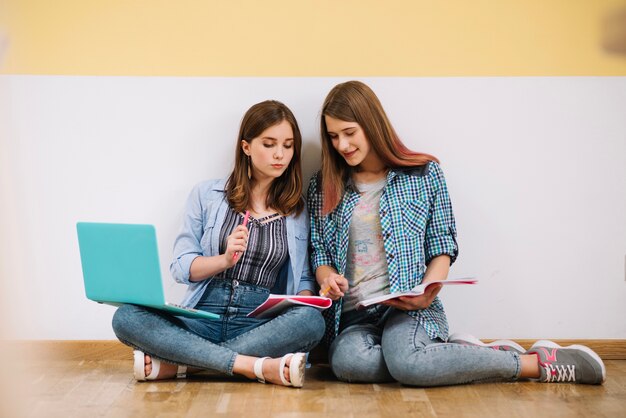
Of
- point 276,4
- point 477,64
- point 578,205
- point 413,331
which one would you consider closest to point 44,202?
point 276,4

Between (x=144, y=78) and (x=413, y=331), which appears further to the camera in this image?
(x=144, y=78)

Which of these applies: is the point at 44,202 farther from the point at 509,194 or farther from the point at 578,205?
the point at 578,205

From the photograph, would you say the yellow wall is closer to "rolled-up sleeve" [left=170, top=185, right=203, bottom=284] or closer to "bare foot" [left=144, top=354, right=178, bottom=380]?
"rolled-up sleeve" [left=170, top=185, right=203, bottom=284]

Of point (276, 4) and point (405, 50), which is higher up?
point (276, 4)

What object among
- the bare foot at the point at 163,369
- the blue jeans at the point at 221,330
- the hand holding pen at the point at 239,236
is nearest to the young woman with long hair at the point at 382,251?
the blue jeans at the point at 221,330

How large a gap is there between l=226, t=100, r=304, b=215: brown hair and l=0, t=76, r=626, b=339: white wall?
0.32 feet

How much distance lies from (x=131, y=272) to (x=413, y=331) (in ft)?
2.29

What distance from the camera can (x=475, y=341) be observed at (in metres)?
2.17

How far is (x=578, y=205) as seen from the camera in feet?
7.73

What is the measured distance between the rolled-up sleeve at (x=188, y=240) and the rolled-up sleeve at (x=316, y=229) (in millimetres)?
300

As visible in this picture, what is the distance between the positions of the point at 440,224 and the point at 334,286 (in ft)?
1.14

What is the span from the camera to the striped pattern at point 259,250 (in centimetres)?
222

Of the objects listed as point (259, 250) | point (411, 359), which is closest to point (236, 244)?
point (259, 250)

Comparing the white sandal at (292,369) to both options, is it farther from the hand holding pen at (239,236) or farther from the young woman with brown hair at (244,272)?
the hand holding pen at (239,236)
